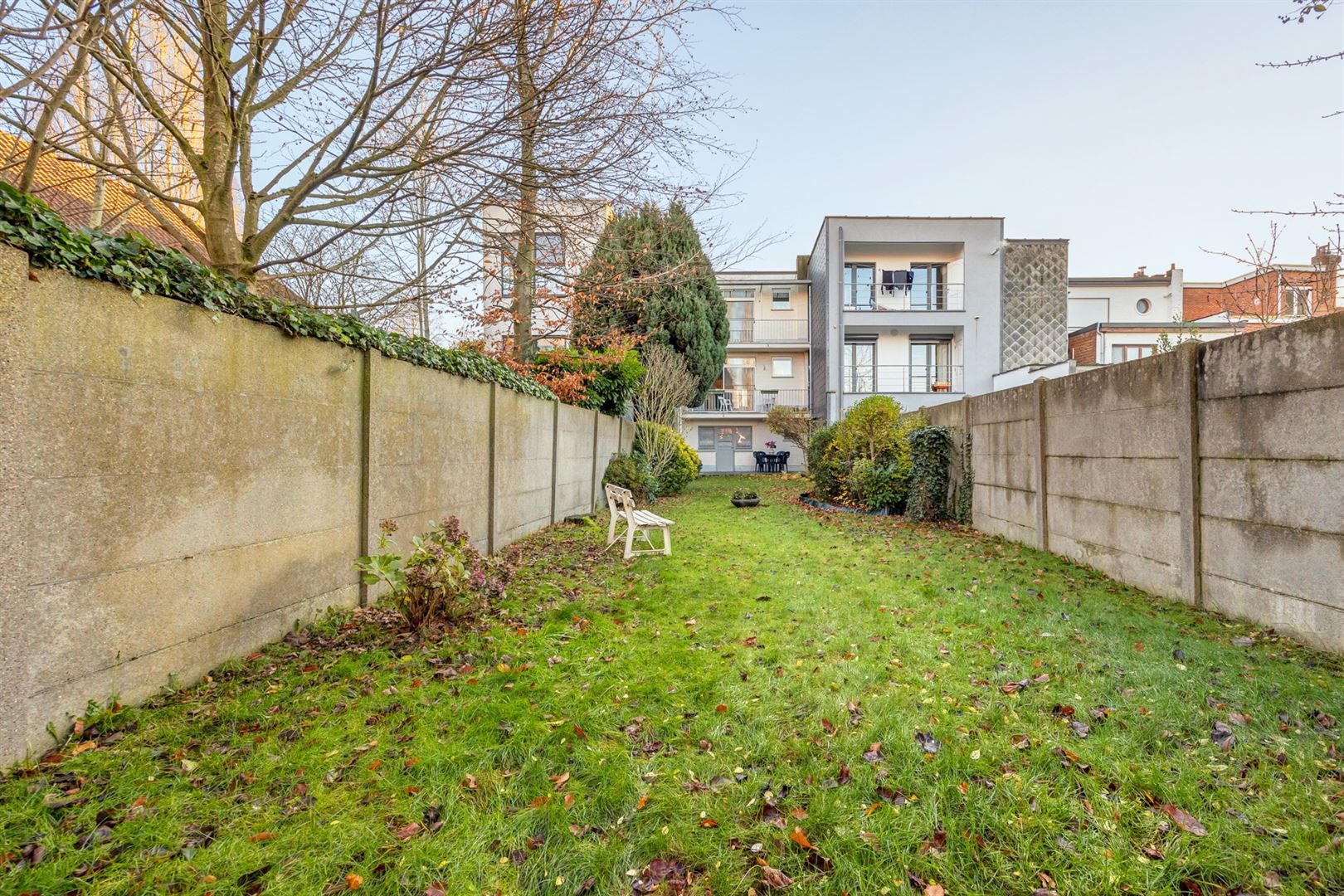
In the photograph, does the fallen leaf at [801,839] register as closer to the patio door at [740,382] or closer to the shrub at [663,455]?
the shrub at [663,455]

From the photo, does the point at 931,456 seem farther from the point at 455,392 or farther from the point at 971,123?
the point at 455,392

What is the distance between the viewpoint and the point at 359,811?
2.05 meters

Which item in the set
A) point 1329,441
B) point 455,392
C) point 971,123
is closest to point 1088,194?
point 971,123

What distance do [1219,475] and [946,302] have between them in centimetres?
1923

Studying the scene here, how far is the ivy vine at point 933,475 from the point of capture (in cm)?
948

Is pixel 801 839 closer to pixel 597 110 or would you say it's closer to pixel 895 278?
pixel 597 110

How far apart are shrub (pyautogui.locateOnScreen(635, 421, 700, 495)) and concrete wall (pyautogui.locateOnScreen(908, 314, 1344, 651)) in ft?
30.0

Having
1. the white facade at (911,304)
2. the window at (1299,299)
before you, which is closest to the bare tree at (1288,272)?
the window at (1299,299)

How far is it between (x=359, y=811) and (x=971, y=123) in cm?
1387

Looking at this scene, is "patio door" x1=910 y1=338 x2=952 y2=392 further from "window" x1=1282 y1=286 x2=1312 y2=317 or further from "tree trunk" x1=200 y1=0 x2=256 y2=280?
"tree trunk" x1=200 y1=0 x2=256 y2=280

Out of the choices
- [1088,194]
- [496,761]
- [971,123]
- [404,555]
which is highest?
[971,123]

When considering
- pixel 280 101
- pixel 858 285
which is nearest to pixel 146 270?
pixel 280 101

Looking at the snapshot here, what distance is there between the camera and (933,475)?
9.59m

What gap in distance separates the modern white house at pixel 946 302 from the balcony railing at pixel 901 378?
1.6 inches
